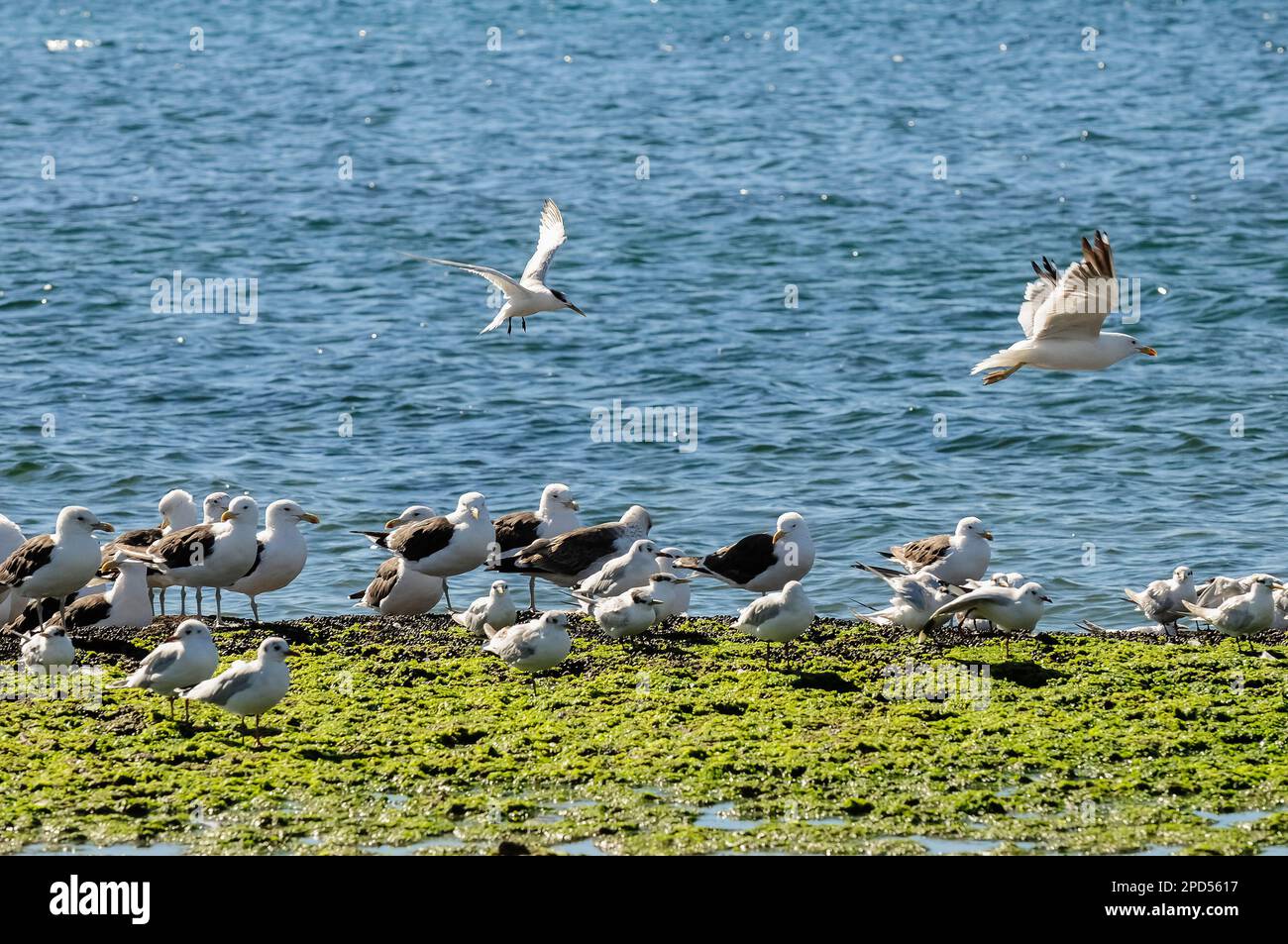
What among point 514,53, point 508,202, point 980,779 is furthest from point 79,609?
point 514,53

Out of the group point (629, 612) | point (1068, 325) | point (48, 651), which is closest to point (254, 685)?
point (48, 651)

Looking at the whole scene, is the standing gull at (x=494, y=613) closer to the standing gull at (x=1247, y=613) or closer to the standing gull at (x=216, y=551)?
the standing gull at (x=216, y=551)

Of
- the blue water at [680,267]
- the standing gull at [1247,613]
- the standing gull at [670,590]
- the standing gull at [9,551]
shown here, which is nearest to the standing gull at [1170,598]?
the standing gull at [1247,613]

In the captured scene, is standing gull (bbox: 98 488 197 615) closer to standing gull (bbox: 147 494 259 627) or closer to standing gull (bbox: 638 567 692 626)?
standing gull (bbox: 147 494 259 627)

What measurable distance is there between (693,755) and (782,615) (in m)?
2.30

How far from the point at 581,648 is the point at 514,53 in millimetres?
44402

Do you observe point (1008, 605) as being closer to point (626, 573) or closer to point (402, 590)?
point (626, 573)

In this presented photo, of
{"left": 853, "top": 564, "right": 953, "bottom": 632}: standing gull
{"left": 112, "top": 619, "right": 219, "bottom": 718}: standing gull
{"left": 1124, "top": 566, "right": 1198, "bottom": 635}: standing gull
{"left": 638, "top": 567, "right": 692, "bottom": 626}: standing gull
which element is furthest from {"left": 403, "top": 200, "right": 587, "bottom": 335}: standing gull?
{"left": 1124, "top": 566, "right": 1198, "bottom": 635}: standing gull

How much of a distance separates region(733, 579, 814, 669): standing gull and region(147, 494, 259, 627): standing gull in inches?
164

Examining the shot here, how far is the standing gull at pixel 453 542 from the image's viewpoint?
48.7 ft

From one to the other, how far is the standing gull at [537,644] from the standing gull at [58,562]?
347 centimetres

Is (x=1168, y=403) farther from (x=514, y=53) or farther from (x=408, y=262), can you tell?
(x=514, y=53)

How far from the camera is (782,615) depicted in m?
12.7

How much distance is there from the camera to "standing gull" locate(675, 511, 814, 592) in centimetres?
1505
